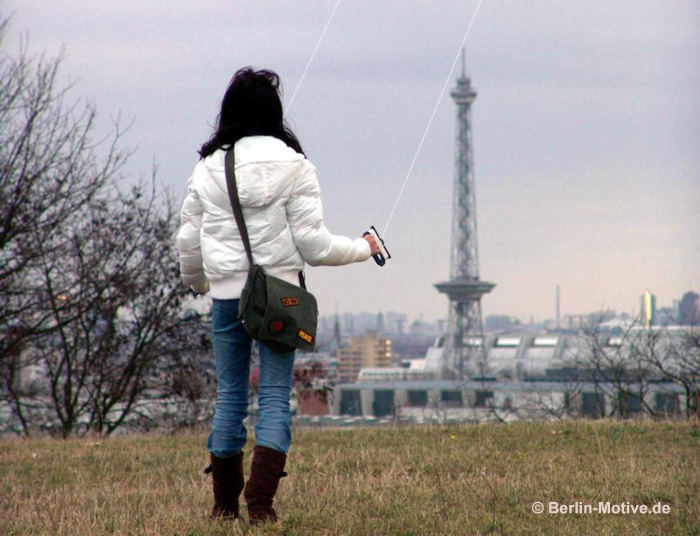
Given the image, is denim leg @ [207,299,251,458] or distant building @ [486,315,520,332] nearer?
denim leg @ [207,299,251,458]

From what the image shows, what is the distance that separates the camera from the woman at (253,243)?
3193mm

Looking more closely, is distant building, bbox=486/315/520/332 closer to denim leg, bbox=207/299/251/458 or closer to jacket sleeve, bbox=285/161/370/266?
denim leg, bbox=207/299/251/458

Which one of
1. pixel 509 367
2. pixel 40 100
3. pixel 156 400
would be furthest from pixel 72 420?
pixel 509 367

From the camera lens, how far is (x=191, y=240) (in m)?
3.41

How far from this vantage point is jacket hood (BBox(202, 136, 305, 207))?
315cm

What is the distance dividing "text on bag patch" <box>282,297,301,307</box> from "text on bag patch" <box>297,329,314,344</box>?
90 millimetres

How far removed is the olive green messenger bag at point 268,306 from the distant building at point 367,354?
99119 millimetres

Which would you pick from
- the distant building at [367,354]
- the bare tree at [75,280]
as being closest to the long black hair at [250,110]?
the bare tree at [75,280]

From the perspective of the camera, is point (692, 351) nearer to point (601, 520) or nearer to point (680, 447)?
point (680, 447)

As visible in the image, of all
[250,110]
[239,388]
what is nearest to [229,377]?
[239,388]

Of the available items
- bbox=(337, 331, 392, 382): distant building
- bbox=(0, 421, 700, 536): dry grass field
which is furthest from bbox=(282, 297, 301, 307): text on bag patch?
bbox=(337, 331, 392, 382): distant building

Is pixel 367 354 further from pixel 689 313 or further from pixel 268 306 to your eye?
pixel 268 306

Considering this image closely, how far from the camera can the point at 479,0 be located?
4.45 meters

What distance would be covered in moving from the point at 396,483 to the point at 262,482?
1.12 metres
